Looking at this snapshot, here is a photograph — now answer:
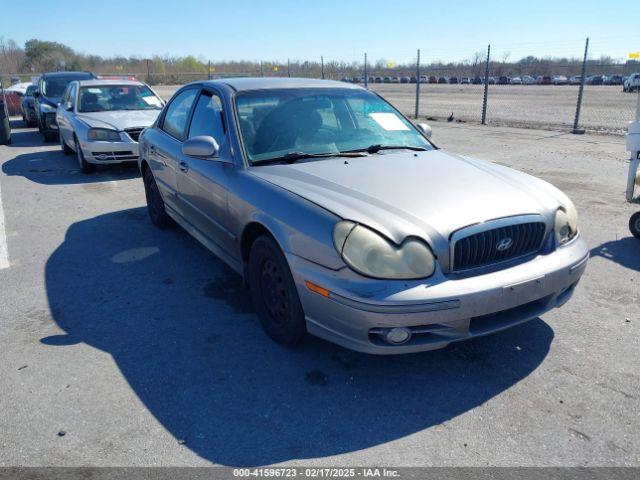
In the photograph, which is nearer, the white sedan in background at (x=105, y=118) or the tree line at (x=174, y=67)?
the white sedan in background at (x=105, y=118)

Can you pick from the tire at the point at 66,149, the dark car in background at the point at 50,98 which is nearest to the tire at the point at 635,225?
the tire at the point at 66,149

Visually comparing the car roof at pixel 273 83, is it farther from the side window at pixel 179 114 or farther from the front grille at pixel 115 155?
the front grille at pixel 115 155

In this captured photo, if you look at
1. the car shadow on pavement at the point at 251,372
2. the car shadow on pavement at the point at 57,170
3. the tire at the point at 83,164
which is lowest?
the car shadow on pavement at the point at 251,372

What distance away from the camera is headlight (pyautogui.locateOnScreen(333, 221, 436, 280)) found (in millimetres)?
2631

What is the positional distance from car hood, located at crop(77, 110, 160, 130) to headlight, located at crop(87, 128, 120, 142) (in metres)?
0.09

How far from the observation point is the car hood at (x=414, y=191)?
276 centimetres

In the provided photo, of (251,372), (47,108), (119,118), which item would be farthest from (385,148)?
(47,108)

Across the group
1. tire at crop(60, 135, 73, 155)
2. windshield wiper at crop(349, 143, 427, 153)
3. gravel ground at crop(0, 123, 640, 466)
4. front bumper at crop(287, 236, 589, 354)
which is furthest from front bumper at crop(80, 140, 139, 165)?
front bumper at crop(287, 236, 589, 354)

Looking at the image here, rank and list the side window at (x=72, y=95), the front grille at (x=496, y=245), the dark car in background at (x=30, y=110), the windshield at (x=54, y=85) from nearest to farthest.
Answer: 1. the front grille at (x=496, y=245)
2. the side window at (x=72, y=95)
3. the windshield at (x=54, y=85)
4. the dark car in background at (x=30, y=110)

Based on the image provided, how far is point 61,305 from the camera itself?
402cm

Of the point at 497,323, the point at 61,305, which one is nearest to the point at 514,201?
the point at 497,323

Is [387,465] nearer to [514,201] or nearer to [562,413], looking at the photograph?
[562,413]

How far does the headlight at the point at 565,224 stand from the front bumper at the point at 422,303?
0.25m

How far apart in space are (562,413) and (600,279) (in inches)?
81.6
